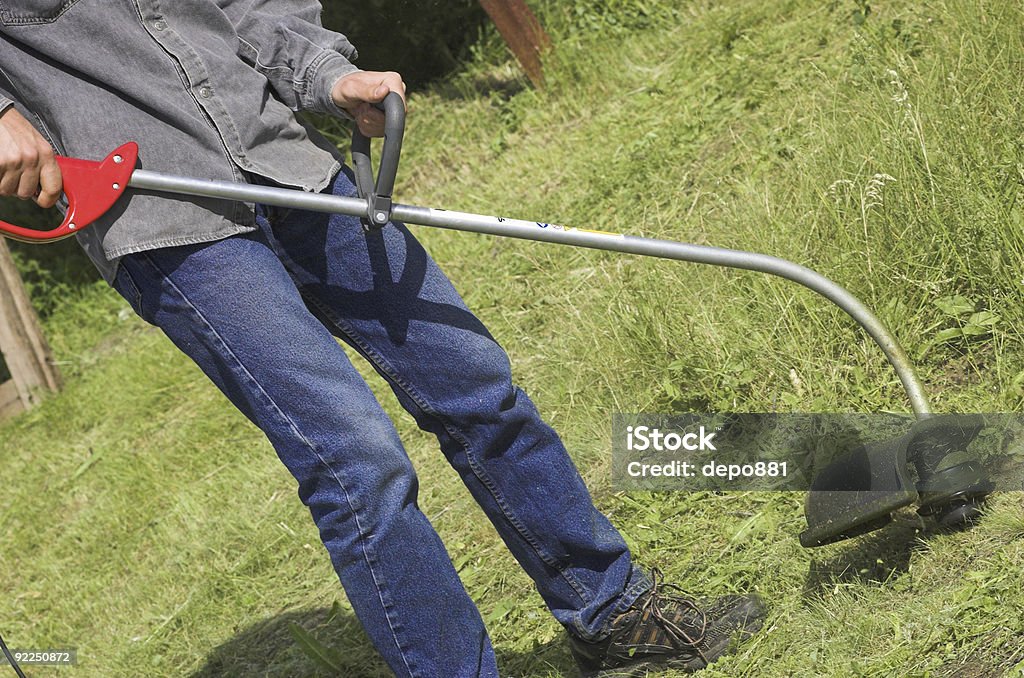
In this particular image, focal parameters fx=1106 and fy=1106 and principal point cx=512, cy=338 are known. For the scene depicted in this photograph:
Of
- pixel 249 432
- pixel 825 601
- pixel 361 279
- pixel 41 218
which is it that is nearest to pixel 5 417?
pixel 41 218

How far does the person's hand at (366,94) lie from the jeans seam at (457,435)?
0.39m

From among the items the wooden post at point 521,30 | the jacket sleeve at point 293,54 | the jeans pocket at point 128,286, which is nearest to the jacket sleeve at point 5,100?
the jeans pocket at point 128,286

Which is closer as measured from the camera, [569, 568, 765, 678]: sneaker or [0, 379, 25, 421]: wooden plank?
[569, 568, 765, 678]: sneaker

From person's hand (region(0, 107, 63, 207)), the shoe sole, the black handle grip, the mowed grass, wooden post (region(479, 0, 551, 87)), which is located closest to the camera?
person's hand (region(0, 107, 63, 207))

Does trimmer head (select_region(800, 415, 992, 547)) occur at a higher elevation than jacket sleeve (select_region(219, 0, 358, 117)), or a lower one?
lower

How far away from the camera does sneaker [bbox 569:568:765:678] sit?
8.32 feet

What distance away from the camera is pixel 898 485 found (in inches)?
97.7

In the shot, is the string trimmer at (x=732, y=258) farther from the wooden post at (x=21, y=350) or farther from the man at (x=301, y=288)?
the wooden post at (x=21, y=350)

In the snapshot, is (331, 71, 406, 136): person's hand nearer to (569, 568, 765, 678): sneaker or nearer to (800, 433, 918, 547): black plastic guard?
(569, 568, 765, 678): sneaker

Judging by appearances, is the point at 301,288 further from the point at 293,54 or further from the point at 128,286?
the point at 293,54

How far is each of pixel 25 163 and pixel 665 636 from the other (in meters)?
1.69

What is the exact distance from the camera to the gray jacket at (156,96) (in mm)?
2080

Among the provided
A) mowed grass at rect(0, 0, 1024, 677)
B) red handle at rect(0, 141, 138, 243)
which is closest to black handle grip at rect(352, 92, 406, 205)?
red handle at rect(0, 141, 138, 243)

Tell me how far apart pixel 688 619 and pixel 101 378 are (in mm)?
4088
